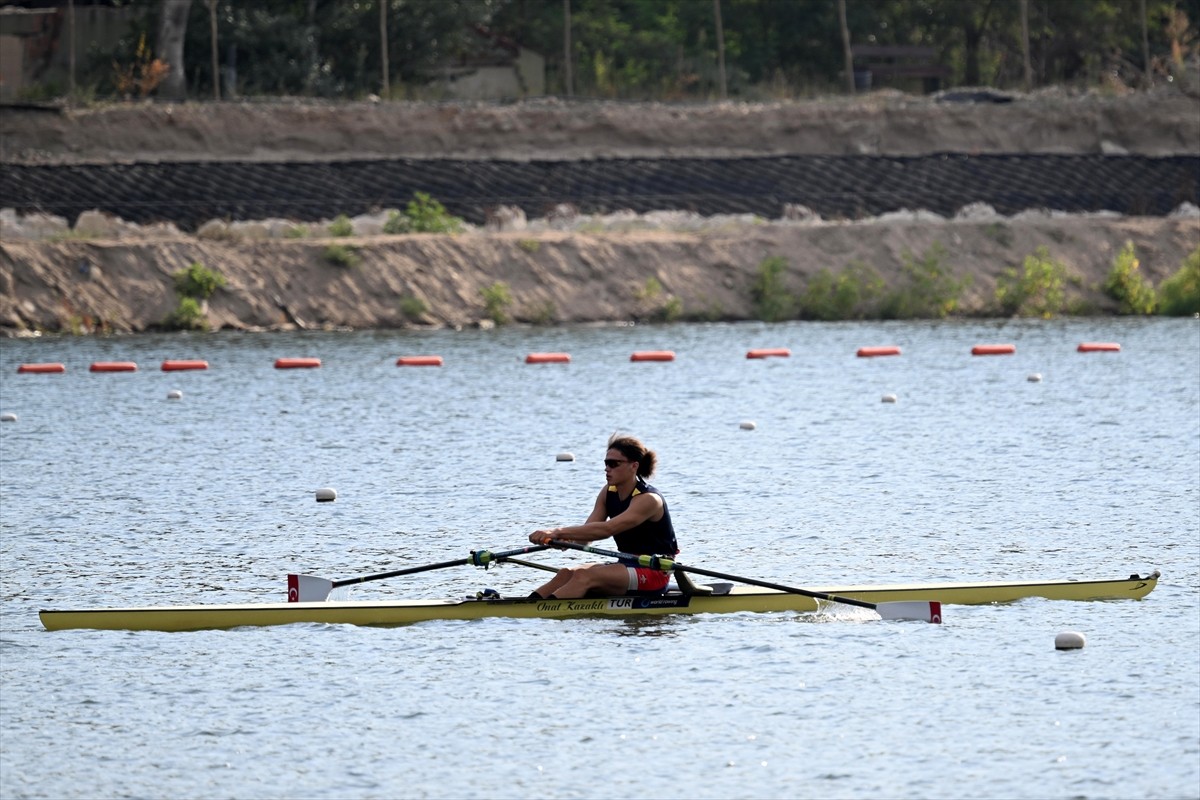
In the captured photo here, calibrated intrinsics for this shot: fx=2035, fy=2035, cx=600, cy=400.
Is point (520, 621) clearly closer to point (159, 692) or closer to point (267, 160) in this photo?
point (159, 692)

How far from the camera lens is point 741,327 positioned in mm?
51000

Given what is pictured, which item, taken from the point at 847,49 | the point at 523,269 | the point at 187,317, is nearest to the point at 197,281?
the point at 187,317

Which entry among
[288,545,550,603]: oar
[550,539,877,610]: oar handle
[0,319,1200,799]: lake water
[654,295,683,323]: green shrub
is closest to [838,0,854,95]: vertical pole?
[654,295,683,323]: green shrub

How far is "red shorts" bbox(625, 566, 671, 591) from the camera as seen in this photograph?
16.6 meters

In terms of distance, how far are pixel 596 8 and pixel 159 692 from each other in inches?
2165

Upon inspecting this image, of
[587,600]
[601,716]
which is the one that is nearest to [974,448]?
[587,600]

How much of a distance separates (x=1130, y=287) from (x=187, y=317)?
2394cm

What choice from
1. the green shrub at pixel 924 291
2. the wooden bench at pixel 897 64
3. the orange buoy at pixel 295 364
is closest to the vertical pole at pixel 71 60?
the orange buoy at pixel 295 364

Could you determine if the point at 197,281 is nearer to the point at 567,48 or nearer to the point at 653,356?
the point at 653,356

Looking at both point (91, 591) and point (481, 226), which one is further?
point (481, 226)

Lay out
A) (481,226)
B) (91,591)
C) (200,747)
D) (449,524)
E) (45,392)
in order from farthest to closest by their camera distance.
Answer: (481,226) < (45,392) < (449,524) < (91,591) < (200,747)

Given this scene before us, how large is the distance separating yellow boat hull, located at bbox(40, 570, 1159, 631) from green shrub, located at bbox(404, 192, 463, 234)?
1462 inches

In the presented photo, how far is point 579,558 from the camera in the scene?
19172mm

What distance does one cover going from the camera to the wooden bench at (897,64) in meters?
66.4
